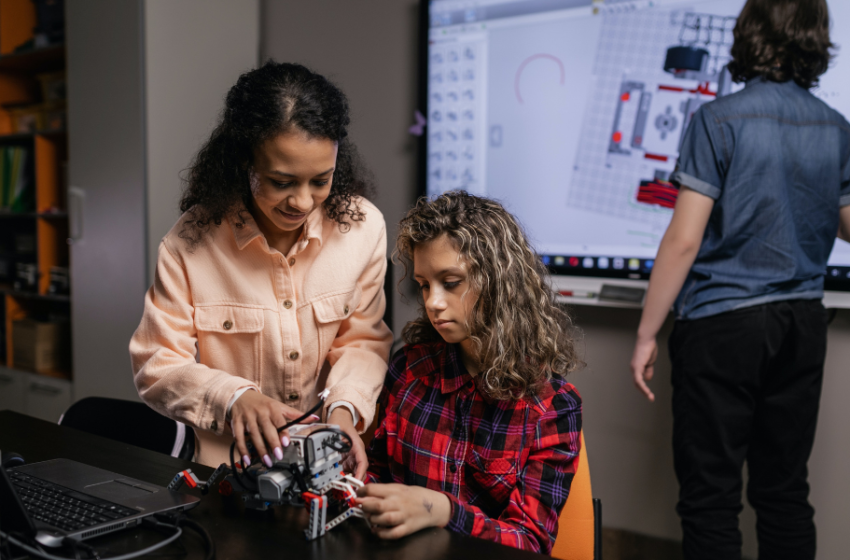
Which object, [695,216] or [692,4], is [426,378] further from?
[692,4]

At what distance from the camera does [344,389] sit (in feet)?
3.49

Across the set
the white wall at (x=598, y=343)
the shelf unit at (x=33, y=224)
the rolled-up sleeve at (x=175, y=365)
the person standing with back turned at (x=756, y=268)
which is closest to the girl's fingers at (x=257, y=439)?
the rolled-up sleeve at (x=175, y=365)

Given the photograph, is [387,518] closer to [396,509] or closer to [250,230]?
[396,509]

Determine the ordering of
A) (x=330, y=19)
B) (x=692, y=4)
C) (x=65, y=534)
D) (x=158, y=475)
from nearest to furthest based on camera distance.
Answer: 1. (x=65, y=534)
2. (x=158, y=475)
3. (x=692, y=4)
4. (x=330, y=19)

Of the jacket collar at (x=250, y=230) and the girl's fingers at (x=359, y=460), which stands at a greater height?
the jacket collar at (x=250, y=230)

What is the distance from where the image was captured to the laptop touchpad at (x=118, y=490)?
82 cm

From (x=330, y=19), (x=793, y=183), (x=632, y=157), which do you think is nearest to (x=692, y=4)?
(x=632, y=157)

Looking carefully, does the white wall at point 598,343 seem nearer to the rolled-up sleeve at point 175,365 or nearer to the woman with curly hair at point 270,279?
the woman with curly hair at point 270,279

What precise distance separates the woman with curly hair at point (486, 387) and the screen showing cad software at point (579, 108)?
77cm

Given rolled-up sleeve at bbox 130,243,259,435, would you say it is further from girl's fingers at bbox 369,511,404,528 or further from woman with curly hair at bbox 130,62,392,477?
girl's fingers at bbox 369,511,404,528

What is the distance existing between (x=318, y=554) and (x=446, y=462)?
1.20 feet

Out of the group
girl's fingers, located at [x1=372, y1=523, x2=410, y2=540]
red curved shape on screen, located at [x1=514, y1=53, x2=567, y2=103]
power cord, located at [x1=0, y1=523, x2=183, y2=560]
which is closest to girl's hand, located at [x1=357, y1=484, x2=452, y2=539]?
girl's fingers, located at [x1=372, y1=523, x2=410, y2=540]

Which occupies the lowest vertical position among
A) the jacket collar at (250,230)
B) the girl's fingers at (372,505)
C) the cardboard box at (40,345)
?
the cardboard box at (40,345)

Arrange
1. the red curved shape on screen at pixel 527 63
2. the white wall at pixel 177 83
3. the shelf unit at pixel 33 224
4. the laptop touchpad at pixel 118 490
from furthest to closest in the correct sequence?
the shelf unit at pixel 33 224 → the white wall at pixel 177 83 → the red curved shape on screen at pixel 527 63 → the laptop touchpad at pixel 118 490
